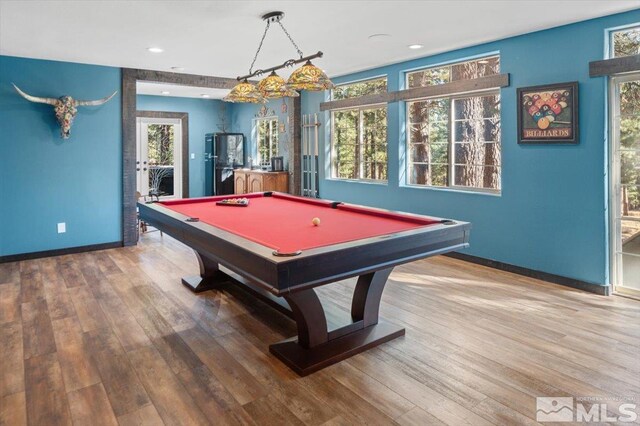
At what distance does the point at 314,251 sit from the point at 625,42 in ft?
11.5

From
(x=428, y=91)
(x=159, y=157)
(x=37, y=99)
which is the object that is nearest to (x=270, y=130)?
(x=159, y=157)

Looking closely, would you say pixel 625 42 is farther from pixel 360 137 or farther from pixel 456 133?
pixel 360 137

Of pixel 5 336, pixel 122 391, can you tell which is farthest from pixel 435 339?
pixel 5 336

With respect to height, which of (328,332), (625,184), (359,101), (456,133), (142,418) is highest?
(359,101)

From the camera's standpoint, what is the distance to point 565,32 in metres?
3.90

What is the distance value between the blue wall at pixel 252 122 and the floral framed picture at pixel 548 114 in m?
4.39

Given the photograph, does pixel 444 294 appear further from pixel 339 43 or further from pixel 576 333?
pixel 339 43

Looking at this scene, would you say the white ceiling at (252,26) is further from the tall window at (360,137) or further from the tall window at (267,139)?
the tall window at (267,139)

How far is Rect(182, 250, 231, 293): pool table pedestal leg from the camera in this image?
13.1 ft

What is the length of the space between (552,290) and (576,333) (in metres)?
1.03

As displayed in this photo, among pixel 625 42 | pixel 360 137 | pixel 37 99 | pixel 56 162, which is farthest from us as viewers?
pixel 360 137

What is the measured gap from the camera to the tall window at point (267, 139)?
8594 millimetres

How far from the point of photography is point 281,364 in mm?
2586

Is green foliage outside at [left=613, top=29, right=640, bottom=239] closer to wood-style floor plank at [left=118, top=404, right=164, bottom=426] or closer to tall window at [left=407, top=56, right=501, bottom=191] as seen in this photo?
tall window at [left=407, top=56, right=501, bottom=191]
